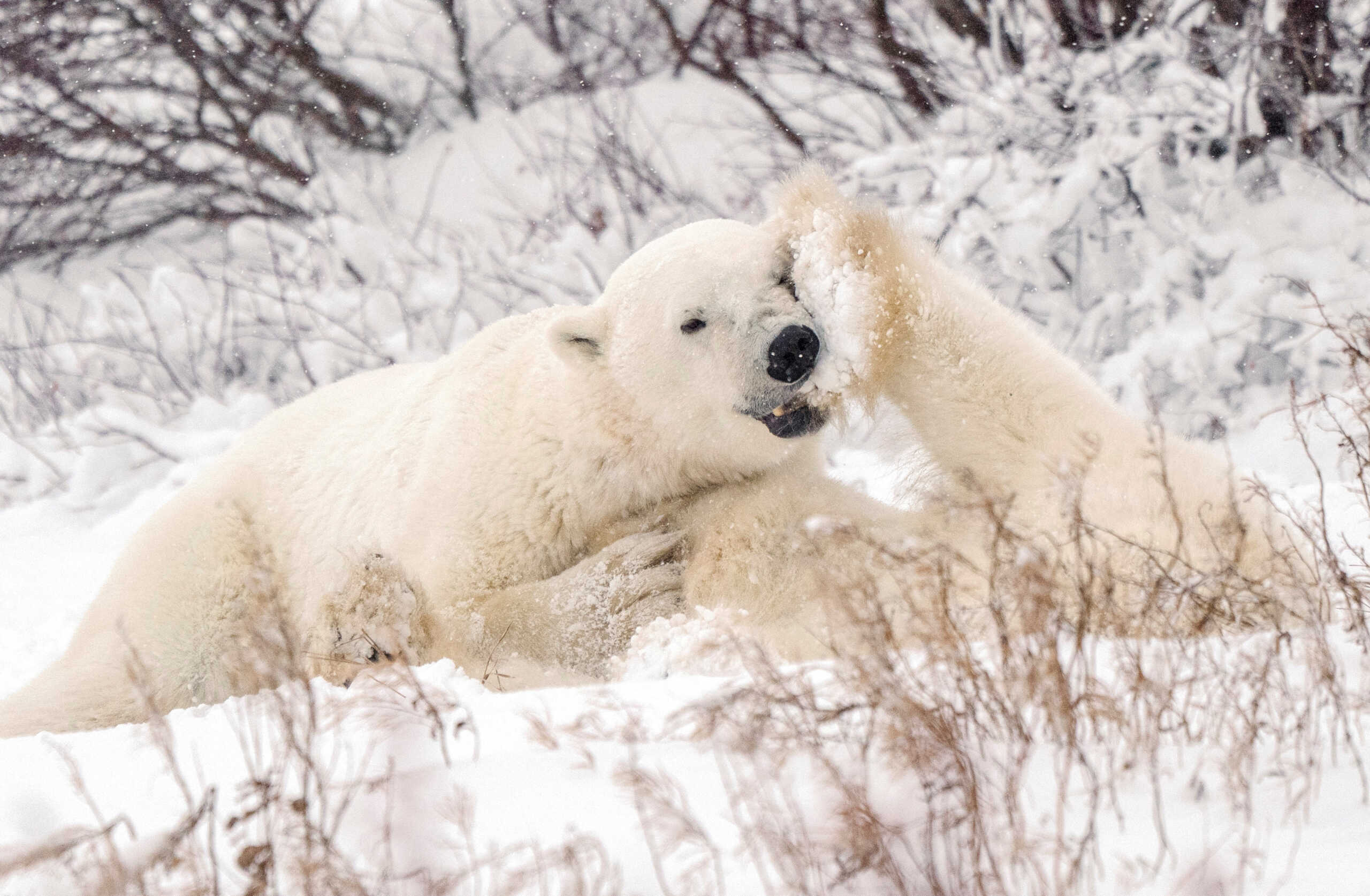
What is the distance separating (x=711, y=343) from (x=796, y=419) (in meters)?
0.25

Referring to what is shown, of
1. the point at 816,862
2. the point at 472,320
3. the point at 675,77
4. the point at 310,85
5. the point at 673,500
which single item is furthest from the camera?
the point at 310,85

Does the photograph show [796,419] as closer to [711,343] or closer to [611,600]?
[711,343]

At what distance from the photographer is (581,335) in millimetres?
2713

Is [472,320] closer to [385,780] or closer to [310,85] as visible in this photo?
[310,85]

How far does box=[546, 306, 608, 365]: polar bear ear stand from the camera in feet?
8.82

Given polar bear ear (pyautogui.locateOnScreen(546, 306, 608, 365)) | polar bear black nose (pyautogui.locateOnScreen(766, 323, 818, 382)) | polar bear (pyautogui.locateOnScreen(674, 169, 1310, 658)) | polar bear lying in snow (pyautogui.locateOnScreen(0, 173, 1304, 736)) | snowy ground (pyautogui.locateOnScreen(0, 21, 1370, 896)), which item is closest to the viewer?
snowy ground (pyautogui.locateOnScreen(0, 21, 1370, 896))

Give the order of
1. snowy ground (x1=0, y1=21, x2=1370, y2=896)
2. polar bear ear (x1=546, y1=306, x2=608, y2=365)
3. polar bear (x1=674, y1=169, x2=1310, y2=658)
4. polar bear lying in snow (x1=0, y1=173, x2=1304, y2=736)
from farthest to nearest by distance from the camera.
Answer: polar bear ear (x1=546, y1=306, x2=608, y2=365)
polar bear lying in snow (x1=0, y1=173, x2=1304, y2=736)
polar bear (x1=674, y1=169, x2=1310, y2=658)
snowy ground (x1=0, y1=21, x2=1370, y2=896)

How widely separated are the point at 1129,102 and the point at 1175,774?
3706 millimetres

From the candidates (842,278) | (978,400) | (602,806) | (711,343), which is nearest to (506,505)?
(711,343)

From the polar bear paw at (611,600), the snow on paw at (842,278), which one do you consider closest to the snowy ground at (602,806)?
the polar bear paw at (611,600)

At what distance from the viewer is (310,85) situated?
786 centimetres

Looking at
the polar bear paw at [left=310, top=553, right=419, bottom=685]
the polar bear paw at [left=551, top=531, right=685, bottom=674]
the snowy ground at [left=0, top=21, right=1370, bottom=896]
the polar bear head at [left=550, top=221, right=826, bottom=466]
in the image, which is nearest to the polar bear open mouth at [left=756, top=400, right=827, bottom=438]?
the polar bear head at [left=550, top=221, right=826, bottom=466]

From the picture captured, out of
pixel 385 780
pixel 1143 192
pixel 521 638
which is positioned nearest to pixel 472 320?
pixel 1143 192

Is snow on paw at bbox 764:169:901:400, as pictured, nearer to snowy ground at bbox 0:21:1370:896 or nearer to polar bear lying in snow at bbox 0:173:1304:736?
polar bear lying in snow at bbox 0:173:1304:736
